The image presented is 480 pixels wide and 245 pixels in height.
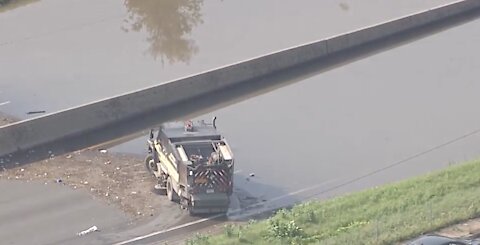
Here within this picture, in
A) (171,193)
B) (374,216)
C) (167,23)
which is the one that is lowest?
(374,216)

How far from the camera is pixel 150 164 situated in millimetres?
28953

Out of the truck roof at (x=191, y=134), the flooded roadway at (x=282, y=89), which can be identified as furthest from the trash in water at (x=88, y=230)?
the flooded roadway at (x=282, y=89)

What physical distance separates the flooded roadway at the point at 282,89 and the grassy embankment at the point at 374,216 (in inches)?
123

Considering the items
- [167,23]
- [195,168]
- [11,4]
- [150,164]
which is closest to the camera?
[195,168]

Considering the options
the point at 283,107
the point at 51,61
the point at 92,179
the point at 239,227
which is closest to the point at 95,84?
the point at 51,61

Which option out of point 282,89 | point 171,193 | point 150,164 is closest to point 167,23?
point 282,89

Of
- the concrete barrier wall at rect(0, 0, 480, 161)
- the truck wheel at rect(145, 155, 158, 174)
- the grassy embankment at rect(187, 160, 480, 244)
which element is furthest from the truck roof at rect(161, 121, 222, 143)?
the concrete barrier wall at rect(0, 0, 480, 161)

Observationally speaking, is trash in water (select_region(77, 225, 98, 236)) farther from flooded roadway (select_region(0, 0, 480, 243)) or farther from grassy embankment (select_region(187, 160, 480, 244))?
flooded roadway (select_region(0, 0, 480, 243))

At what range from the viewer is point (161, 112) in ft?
113

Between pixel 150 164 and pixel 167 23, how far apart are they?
16.9 m

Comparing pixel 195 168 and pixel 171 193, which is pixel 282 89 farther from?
pixel 195 168

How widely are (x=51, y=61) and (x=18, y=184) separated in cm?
1269

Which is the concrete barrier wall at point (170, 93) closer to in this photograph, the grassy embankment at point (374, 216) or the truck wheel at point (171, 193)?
the truck wheel at point (171, 193)

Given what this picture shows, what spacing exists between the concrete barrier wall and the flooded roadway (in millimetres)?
1156
